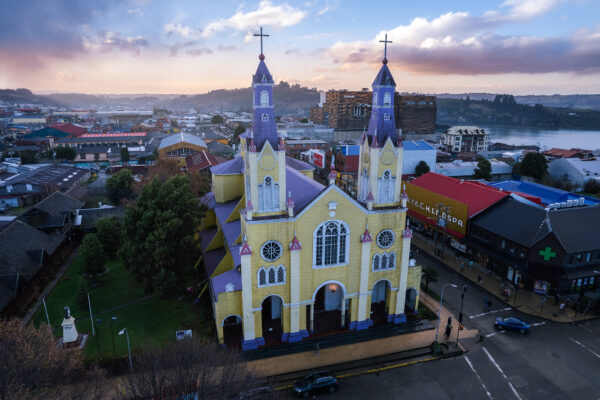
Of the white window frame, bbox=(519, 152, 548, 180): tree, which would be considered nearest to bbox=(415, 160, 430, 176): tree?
bbox=(519, 152, 548, 180): tree

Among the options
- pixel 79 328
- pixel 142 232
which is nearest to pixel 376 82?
pixel 142 232

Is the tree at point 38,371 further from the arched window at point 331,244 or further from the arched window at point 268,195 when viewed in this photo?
the arched window at point 331,244

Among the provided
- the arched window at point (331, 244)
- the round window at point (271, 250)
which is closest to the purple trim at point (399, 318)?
the arched window at point (331, 244)

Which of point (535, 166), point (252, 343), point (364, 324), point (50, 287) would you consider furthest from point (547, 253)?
point (50, 287)

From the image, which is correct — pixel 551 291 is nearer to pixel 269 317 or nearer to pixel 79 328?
pixel 269 317

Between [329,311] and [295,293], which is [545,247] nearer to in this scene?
[329,311]
